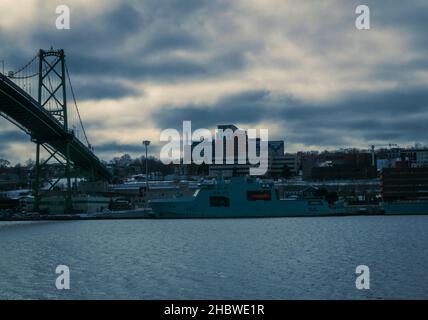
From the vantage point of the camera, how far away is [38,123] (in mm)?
42844

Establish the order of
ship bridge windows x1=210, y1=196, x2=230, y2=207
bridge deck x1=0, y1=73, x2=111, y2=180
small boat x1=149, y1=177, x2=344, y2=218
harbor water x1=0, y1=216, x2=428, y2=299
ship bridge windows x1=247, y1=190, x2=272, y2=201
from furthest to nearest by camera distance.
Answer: ship bridge windows x1=247, y1=190, x2=272, y2=201 < ship bridge windows x1=210, y1=196, x2=230, y2=207 < small boat x1=149, y1=177, x2=344, y2=218 < bridge deck x1=0, y1=73, x2=111, y2=180 < harbor water x1=0, y1=216, x2=428, y2=299

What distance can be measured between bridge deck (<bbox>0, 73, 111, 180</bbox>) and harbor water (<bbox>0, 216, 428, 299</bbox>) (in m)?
8.77

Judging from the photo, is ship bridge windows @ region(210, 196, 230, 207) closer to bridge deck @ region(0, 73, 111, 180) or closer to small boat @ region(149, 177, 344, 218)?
small boat @ region(149, 177, 344, 218)

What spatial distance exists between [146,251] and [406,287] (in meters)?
11.5

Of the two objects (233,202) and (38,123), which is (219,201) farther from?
(38,123)

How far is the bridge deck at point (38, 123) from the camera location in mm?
35250

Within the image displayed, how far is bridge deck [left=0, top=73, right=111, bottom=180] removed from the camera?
35250 mm

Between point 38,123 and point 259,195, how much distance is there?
18215 mm

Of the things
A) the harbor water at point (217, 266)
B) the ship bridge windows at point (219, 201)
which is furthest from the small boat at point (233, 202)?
the harbor water at point (217, 266)

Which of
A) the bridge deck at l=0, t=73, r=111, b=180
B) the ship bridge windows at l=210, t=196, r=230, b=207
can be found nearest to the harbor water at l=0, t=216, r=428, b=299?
the bridge deck at l=0, t=73, r=111, b=180

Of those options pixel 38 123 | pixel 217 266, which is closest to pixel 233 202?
pixel 38 123
